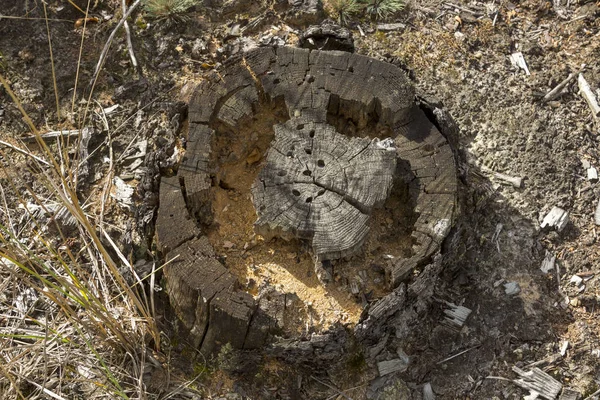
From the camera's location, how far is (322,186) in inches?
133

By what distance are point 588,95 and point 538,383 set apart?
2.19m

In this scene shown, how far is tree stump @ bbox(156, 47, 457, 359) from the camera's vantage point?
10.4ft

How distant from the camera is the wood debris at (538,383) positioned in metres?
3.40

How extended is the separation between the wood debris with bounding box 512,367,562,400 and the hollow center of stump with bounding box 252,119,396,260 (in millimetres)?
1214

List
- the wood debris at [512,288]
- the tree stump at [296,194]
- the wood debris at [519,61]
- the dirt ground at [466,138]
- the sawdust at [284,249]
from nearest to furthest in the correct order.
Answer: the tree stump at [296,194], the sawdust at [284,249], the dirt ground at [466,138], the wood debris at [512,288], the wood debris at [519,61]

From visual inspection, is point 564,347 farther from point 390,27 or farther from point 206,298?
point 390,27

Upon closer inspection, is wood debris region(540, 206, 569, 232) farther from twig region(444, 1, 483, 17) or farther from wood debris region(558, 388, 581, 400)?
twig region(444, 1, 483, 17)

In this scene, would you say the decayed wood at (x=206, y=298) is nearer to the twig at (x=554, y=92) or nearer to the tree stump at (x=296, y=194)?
the tree stump at (x=296, y=194)

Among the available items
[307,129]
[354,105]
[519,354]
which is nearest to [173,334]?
[307,129]

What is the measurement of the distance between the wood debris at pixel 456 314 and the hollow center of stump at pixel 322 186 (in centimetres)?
79

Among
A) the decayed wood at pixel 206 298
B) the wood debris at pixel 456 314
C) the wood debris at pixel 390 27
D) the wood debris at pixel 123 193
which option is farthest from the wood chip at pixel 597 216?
the wood debris at pixel 123 193

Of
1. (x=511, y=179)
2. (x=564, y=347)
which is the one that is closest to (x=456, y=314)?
(x=564, y=347)

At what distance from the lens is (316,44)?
13.6 feet

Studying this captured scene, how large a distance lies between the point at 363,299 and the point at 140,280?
118 centimetres
